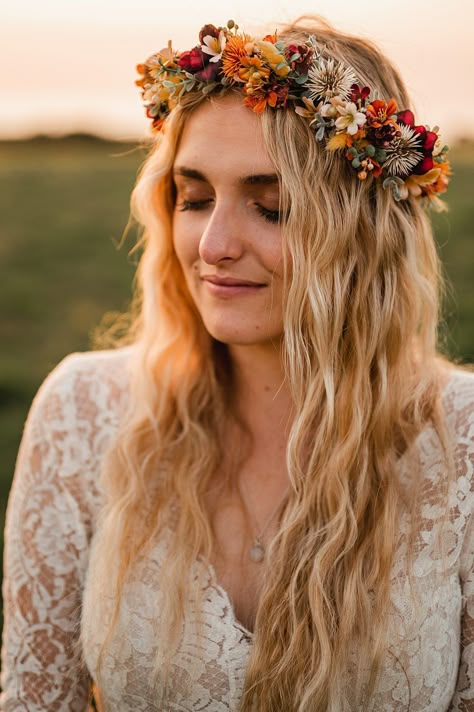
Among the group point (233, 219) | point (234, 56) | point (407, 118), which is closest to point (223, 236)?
point (233, 219)

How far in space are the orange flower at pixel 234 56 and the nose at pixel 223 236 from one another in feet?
0.97

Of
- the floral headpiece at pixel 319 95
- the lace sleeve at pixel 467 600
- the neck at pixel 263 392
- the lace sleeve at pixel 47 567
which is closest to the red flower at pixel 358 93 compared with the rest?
the floral headpiece at pixel 319 95

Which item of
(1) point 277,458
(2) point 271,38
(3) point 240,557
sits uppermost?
(2) point 271,38

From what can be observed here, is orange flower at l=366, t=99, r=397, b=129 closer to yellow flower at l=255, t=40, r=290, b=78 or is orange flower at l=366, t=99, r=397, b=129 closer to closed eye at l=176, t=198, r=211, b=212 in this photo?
yellow flower at l=255, t=40, r=290, b=78

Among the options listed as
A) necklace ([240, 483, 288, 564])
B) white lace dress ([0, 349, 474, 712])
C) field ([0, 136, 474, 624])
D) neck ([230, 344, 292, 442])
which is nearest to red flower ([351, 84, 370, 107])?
neck ([230, 344, 292, 442])

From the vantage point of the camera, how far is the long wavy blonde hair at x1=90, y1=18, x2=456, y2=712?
190 cm

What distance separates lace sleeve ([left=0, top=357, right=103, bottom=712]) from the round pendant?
42 cm

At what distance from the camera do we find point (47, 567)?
213 cm

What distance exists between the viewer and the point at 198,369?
7.57ft

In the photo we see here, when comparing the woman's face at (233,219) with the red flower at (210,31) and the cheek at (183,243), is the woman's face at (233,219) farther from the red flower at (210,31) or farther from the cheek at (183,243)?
the red flower at (210,31)

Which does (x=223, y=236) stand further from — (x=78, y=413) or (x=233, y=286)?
(x=78, y=413)

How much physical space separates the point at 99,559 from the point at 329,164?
106 cm

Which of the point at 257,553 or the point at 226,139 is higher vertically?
the point at 226,139

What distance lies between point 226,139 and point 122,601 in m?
1.07
